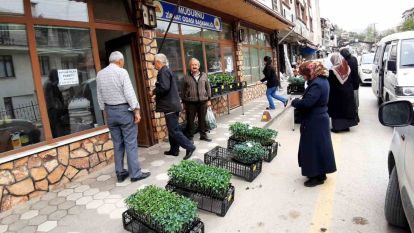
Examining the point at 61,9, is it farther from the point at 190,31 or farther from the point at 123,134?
the point at 190,31

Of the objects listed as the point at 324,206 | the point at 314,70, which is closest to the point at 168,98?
the point at 314,70

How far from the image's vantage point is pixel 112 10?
6.04 meters

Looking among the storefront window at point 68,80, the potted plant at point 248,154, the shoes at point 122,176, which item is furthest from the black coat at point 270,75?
the shoes at point 122,176

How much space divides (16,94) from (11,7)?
1201mm

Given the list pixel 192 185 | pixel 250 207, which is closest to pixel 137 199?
pixel 192 185

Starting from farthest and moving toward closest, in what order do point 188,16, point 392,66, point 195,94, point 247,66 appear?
point 247,66
point 188,16
point 392,66
point 195,94

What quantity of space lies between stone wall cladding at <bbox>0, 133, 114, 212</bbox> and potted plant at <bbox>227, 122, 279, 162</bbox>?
90.3 inches

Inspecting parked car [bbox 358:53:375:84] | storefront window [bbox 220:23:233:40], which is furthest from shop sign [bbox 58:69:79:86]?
parked car [bbox 358:53:375:84]

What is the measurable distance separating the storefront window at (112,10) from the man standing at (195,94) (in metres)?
1.60

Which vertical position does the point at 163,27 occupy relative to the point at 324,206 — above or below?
above

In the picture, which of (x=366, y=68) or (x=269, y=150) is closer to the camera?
(x=269, y=150)

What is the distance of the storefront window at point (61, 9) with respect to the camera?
474cm

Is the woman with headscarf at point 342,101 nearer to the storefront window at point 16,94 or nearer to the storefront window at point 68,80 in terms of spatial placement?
the storefront window at point 68,80

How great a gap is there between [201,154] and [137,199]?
2.71 metres
